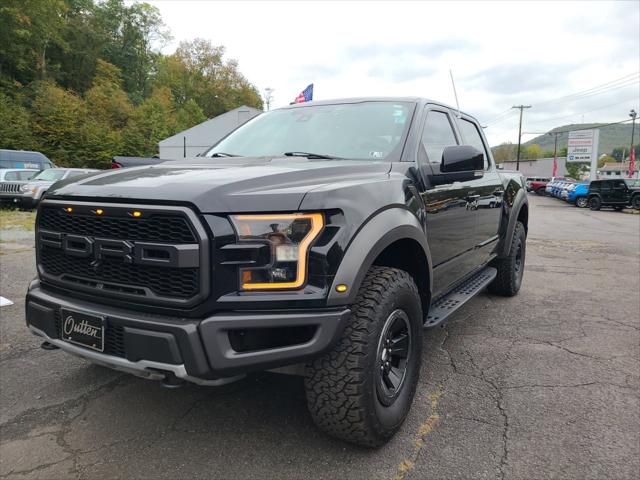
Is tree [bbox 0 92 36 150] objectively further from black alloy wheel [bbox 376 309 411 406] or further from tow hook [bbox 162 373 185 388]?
black alloy wheel [bbox 376 309 411 406]

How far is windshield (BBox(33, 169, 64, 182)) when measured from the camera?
15614 millimetres

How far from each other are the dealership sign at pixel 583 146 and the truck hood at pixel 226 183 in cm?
6001

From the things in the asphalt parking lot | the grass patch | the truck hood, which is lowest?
the asphalt parking lot

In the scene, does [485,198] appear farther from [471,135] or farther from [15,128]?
[15,128]

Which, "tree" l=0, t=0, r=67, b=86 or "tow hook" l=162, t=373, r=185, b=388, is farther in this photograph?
"tree" l=0, t=0, r=67, b=86

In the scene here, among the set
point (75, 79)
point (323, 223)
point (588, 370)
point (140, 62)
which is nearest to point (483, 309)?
point (588, 370)

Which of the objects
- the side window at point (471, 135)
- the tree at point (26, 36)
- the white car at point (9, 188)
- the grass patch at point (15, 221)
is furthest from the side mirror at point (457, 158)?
the tree at point (26, 36)

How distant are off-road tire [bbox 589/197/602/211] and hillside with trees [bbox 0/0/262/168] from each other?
29.7 meters

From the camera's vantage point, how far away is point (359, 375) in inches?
79.8

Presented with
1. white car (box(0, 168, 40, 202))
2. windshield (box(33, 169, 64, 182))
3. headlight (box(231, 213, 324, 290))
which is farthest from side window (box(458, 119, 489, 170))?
windshield (box(33, 169, 64, 182))

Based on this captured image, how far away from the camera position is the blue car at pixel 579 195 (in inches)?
1033

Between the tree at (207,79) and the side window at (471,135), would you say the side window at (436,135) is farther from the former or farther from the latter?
the tree at (207,79)

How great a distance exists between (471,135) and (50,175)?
51.1ft

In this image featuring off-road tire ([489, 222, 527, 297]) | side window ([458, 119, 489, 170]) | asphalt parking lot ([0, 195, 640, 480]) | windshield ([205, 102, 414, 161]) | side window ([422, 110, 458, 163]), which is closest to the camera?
asphalt parking lot ([0, 195, 640, 480])
